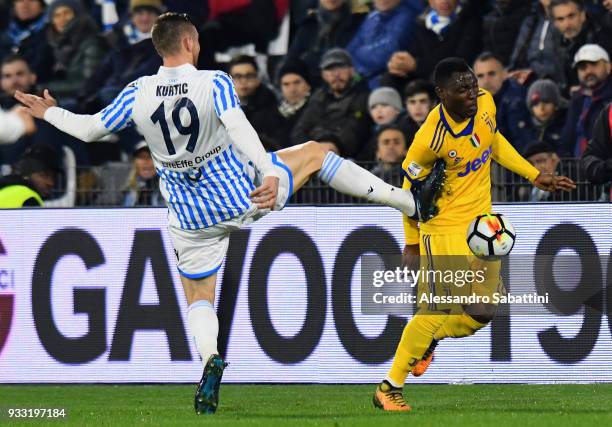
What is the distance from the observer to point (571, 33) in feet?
48.6

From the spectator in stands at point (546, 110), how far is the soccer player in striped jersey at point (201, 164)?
4750 mm

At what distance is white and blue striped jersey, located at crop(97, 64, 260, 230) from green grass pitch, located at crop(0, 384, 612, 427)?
142 centimetres

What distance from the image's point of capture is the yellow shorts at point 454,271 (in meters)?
10.4

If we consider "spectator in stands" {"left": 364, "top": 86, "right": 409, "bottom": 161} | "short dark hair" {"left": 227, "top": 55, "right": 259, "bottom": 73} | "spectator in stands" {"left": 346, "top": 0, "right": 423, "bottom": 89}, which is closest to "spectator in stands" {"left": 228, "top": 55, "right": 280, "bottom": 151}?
"short dark hair" {"left": 227, "top": 55, "right": 259, "bottom": 73}

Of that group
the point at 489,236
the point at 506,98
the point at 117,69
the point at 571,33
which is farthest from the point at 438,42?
the point at 489,236

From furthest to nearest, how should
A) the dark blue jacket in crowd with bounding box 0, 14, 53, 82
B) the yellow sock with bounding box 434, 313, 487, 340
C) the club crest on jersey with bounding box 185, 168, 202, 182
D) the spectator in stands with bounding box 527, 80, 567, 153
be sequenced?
the dark blue jacket in crowd with bounding box 0, 14, 53, 82
the spectator in stands with bounding box 527, 80, 567, 153
the yellow sock with bounding box 434, 313, 487, 340
the club crest on jersey with bounding box 185, 168, 202, 182

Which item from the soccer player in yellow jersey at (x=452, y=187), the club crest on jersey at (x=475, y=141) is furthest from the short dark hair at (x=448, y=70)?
the club crest on jersey at (x=475, y=141)

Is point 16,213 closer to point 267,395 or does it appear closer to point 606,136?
point 267,395

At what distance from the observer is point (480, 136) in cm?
1025

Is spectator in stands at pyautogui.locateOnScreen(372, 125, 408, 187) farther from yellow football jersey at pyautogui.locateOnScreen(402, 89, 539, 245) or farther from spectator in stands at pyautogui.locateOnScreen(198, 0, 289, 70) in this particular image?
yellow football jersey at pyautogui.locateOnScreen(402, 89, 539, 245)

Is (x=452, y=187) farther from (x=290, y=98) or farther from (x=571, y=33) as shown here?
(x=290, y=98)

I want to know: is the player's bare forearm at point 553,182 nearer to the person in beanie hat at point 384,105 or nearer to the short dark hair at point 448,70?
the short dark hair at point 448,70

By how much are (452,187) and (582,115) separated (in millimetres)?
4297

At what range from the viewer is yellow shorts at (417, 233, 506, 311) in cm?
1039
